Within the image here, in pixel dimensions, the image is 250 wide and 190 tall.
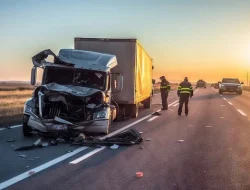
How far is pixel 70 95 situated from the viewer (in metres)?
11.1

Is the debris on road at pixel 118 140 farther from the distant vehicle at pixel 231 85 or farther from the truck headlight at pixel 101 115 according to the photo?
the distant vehicle at pixel 231 85

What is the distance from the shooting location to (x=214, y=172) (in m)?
7.13

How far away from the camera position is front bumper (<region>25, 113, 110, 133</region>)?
34.8 feet

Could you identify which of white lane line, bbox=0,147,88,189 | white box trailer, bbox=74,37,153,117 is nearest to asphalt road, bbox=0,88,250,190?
white lane line, bbox=0,147,88,189

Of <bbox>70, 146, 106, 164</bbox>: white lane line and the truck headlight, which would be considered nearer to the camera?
<bbox>70, 146, 106, 164</bbox>: white lane line

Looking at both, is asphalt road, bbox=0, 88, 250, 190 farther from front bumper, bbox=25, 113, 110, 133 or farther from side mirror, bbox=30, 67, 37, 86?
side mirror, bbox=30, 67, 37, 86

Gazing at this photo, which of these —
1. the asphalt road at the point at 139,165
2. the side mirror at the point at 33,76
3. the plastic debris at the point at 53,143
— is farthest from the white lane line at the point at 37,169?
the side mirror at the point at 33,76

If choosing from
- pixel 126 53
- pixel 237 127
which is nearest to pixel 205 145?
pixel 237 127

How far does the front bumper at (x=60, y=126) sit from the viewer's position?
10.6 metres

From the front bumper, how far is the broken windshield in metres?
1.88

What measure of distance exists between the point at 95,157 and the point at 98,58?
5.54 metres

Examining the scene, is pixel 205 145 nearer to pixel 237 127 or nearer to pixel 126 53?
pixel 237 127

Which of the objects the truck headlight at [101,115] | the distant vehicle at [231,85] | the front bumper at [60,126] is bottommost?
the distant vehicle at [231,85]

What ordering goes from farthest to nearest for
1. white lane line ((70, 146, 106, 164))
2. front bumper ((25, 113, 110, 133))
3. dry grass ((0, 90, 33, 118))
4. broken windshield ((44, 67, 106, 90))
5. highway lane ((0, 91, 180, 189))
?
dry grass ((0, 90, 33, 118)) → broken windshield ((44, 67, 106, 90)) → front bumper ((25, 113, 110, 133)) → white lane line ((70, 146, 106, 164)) → highway lane ((0, 91, 180, 189))
